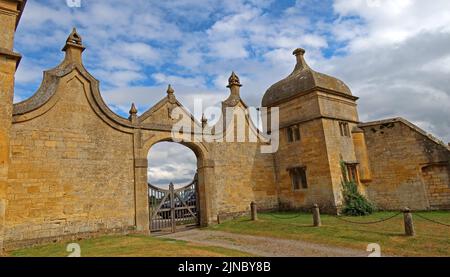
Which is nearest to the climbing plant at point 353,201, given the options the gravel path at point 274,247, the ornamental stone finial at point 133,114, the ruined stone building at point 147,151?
the ruined stone building at point 147,151

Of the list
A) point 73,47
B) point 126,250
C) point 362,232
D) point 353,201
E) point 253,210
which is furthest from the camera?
point 353,201

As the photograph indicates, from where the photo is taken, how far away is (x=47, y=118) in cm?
1036

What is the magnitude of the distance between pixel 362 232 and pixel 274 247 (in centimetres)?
318

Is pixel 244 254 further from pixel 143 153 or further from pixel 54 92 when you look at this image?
pixel 54 92

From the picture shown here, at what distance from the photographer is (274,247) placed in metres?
8.81

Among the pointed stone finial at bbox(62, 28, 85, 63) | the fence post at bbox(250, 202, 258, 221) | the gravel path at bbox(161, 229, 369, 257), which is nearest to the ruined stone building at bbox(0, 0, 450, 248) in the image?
the pointed stone finial at bbox(62, 28, 85, 63)

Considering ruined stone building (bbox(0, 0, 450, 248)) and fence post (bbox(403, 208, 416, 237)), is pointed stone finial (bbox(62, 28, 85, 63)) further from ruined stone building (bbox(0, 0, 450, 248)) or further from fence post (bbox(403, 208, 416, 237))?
fence post (bbox(403, 208, 416, 237))

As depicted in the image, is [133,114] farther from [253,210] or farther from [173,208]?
[253,210]

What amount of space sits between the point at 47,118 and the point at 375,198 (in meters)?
15.4

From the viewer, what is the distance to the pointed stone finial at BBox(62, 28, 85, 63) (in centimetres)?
1168

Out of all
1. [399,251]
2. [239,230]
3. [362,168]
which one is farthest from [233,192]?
[399,251]

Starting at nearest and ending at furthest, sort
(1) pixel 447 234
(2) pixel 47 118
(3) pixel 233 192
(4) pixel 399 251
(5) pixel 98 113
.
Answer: (4) pixel 399 251
(1) pixel 447 234
(2) pixel 47 118
(5) pixel 98 113
(3) pixel 233 192

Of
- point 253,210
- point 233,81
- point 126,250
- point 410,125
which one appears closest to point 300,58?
point 233,81

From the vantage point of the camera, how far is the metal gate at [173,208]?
43.9 feet
